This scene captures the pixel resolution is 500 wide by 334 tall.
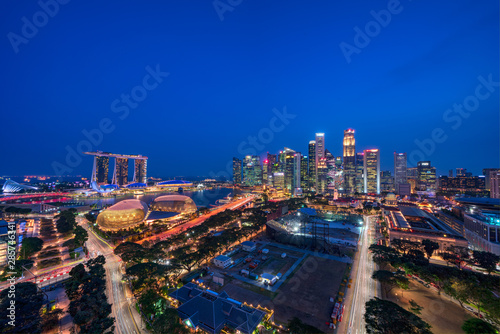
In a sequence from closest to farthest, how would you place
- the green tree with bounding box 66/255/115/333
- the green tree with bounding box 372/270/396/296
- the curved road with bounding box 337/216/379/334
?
the green tree with bounding box 66/255/115/333 → the curved road with bounding box 337/216/379/334 → the green tree with bounding box 372/270/396/296

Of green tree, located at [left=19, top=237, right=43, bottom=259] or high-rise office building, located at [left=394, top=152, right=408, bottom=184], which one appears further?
high-rise office building, located at [left=394, top=152, right=408, bottom=184]

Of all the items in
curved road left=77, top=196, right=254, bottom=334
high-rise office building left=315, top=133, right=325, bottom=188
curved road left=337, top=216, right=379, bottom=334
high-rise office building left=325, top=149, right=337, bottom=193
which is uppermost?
high-rise office building left=315, top=133, right=325, bottom=188

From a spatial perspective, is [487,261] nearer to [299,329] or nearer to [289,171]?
[299,329]

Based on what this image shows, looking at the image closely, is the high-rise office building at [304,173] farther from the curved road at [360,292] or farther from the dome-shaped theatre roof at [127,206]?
the dome-shaped theatre roof at [127,206]

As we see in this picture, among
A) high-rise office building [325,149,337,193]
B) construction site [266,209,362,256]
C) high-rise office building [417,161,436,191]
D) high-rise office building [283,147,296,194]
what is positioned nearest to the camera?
construction site [266,209,362,256]

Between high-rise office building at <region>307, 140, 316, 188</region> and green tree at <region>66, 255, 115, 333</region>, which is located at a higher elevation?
high-rise office building at <region>307, 140, 316, 188</region>

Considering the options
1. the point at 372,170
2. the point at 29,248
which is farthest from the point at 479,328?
the point at 372,170

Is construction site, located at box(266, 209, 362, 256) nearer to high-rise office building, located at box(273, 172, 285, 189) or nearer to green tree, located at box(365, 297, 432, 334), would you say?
green tree, located at box(365, 297, 432, 334)

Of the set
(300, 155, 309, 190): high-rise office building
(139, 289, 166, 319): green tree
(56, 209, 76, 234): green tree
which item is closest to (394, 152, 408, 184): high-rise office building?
(300, 155, 309, 190): high-rise office building
